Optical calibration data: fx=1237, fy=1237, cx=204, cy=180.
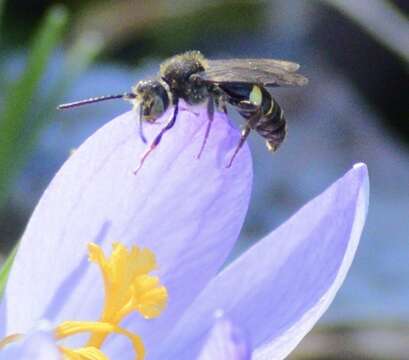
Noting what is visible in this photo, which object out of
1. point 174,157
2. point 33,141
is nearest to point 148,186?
point 174,157

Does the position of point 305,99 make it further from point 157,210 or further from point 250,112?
point 157,210

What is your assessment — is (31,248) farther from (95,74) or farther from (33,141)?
(95,74)

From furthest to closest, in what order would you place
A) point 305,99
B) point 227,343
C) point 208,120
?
point 305,99 < point 208,120 < point 227,343

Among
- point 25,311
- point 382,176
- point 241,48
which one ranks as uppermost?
point 241,48

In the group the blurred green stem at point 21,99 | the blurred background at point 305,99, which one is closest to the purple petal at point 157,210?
the blurred green stem at point 21,99

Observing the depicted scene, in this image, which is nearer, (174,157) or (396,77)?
(174,157)

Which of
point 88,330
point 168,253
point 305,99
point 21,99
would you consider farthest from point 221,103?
point 305,99

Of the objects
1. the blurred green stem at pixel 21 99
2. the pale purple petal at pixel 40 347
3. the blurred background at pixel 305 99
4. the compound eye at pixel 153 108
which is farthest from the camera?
the blurred background at pixel 305 99

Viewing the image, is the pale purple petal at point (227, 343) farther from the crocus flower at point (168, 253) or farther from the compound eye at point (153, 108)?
the compound eye at point (153, 108)
